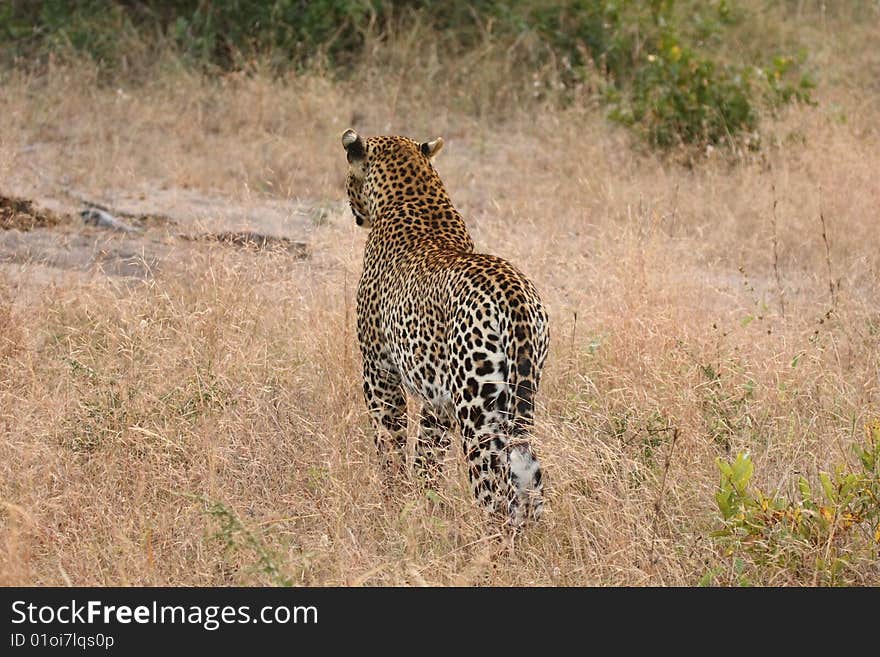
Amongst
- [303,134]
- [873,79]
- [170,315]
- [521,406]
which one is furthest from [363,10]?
[521,406]

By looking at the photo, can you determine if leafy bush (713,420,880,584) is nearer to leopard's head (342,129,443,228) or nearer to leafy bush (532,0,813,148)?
leopard's head (342,129,443,228)

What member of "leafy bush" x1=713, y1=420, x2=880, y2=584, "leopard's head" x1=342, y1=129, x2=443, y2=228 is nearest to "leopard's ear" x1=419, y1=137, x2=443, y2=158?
"leopard's head" x1=342, y1=129, x2=443, y2=228

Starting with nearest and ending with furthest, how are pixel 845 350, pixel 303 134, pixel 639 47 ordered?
1. pixel 845 350
2. pixel 303 134
3. pixel 639 47

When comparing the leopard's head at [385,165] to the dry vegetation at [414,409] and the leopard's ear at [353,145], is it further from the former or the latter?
the dry vegetation at [414,409]

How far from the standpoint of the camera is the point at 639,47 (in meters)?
12.1

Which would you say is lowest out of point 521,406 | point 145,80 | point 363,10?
point 145,80

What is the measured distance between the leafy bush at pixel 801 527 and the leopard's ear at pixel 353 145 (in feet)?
7.35

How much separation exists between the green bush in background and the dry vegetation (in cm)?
114

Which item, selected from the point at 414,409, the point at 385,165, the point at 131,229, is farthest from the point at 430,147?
the point at 131,229

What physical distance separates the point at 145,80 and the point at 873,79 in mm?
6503

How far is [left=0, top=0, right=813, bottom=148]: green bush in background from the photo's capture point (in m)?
12.2

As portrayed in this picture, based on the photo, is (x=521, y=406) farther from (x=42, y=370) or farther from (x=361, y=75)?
(x=361, y=75)

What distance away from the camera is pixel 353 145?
20.0 ft
